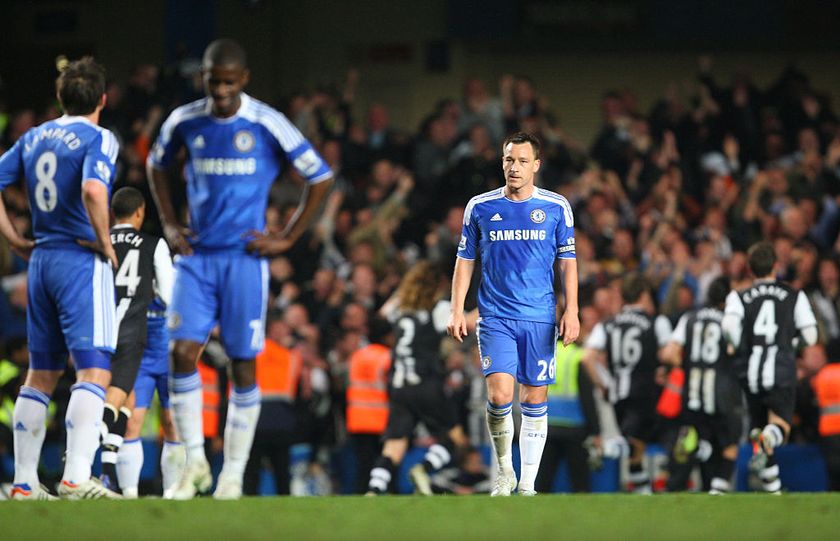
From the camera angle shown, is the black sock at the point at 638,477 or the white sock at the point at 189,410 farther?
the black sock at the point at 638,477

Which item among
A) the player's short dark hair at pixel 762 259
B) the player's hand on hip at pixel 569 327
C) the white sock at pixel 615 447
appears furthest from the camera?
the white sock at pixel 615 447

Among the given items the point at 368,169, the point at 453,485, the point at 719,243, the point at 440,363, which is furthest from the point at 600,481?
the point at 368,169

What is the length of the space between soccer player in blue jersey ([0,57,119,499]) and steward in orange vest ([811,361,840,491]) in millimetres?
7038

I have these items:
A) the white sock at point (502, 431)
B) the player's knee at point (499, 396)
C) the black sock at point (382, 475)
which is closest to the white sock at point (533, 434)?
the white sock at point (502, 431)

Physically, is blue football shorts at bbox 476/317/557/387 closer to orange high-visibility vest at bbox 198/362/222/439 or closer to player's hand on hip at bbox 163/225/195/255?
player's hand on hip at bbox 163/225/195/255

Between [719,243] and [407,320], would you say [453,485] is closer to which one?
[407,320]

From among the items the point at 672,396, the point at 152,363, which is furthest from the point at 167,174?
the point at 672,396

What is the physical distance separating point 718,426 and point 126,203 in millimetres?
5764

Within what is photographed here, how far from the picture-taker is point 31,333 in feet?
26.9

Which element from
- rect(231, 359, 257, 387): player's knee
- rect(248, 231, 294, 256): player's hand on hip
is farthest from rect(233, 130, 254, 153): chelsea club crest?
rect(231, 359, 257, 387): player's knee

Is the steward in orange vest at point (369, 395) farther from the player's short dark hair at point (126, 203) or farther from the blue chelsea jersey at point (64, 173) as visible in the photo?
the blue chelsea jersey at point (64, 173)

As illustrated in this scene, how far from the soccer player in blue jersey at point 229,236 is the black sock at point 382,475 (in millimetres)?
4586

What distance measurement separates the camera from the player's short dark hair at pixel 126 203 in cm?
980

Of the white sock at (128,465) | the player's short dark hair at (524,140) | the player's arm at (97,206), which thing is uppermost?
the player's short dark hair at (524,140)
